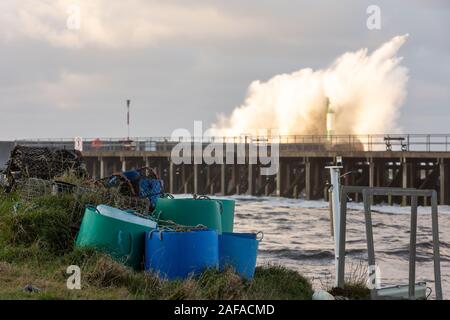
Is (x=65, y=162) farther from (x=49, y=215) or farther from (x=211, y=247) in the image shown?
(x=211, y=247)

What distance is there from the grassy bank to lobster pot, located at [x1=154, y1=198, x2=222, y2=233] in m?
1.13

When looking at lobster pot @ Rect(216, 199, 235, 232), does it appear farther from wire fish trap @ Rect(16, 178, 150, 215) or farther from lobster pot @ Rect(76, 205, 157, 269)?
lobster pot @ Rect(76, 205, 157, 269)

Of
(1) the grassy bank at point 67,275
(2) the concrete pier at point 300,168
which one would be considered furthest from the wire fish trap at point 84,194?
(2) the concrete pier at point 300,168

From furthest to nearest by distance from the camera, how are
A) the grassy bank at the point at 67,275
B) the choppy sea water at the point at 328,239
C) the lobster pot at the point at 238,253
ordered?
1. the choppy sea water at the point at 328,239
2. the lobster pot at the point at 238,253
3. the grassy bank at the point at 67,275

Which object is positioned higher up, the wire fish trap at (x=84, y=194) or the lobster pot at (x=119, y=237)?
the wire fish trap at (x=84, y=194)

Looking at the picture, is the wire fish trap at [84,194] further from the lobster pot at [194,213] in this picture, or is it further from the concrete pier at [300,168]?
the concrete pier at [300,168]

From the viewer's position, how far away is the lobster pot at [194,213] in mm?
12461

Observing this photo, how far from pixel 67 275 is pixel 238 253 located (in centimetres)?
244

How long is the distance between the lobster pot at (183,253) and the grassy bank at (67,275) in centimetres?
20

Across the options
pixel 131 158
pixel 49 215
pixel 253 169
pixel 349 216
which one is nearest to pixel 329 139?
pixel 253 169

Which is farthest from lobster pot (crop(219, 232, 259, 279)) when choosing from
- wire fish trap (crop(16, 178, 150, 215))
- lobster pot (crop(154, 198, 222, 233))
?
wire fish trap (crop(16, 178, 150, 215))

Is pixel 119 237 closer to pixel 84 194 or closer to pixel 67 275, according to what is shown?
pixel 67 275

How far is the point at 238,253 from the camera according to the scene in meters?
11.2
